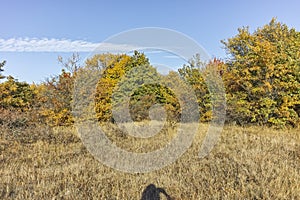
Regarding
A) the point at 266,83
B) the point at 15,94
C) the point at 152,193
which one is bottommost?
the point at 152,193

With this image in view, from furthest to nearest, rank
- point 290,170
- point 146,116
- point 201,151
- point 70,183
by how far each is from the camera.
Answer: point 146,116 < point 201,151 < point 290,170 < point 70,183

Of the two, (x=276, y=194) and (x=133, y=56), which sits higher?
(x=133, y=56)

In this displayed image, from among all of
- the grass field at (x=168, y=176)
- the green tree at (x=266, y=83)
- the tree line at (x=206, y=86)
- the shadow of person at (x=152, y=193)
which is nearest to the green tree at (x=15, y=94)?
the tree line at (x=206, y=86)

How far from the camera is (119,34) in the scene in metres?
6.09

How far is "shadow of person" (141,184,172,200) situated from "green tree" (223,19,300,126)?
9.88 meters

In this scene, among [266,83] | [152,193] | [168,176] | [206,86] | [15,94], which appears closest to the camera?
[152,193]

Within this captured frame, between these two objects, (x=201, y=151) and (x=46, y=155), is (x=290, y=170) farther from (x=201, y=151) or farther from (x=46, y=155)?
(x=46, y=155)

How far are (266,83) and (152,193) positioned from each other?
10.1 metres

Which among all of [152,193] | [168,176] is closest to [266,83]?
[168,176]

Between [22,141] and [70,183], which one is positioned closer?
[70,183]

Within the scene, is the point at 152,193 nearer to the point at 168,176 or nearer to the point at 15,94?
the point at 168,176

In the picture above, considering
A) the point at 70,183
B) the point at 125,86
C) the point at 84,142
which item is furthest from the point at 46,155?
the point at 125,86

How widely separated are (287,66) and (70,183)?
1144cm

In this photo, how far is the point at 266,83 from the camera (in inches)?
475
